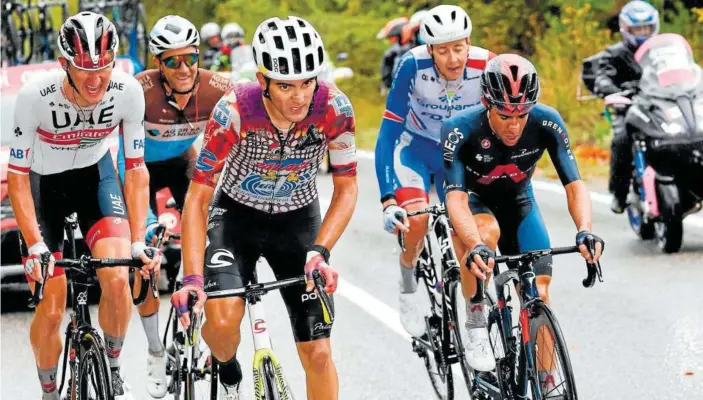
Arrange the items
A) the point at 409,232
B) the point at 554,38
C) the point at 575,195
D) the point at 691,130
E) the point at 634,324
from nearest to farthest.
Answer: the point at 575,195, the point at 409,232, the point at 634,324, the point at 691,130, the point at 554,38

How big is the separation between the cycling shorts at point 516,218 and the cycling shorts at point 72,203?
6.25ft

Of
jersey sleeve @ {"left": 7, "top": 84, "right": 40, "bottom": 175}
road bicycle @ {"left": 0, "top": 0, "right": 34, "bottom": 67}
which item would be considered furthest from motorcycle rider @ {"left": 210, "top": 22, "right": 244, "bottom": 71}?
jersey sleeve @ {"left": 7, "top": 84, "right": 40, "bottom": 175}

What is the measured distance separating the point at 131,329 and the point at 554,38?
49.2 ft

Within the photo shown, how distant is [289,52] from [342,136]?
630mm

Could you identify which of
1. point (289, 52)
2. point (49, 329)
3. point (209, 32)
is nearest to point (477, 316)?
point (289, 52)

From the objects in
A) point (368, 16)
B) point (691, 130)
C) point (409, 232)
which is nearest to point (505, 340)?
point (409, 232)

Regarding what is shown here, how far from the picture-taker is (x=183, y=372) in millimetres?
6758

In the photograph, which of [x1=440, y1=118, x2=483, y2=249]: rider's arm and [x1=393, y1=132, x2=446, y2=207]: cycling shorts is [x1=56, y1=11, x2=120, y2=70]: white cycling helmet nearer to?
[x1=440, y1=118, x2=483, y2=249]: rider's arm

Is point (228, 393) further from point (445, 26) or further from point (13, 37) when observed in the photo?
point (13, 37)

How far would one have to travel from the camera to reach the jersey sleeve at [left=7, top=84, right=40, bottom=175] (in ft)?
22.9

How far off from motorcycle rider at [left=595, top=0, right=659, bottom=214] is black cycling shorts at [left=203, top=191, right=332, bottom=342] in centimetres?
686

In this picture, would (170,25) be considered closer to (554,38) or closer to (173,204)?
(173,204)

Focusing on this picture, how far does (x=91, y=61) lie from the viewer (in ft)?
21.8

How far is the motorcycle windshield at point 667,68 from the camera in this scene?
40.0 ft
